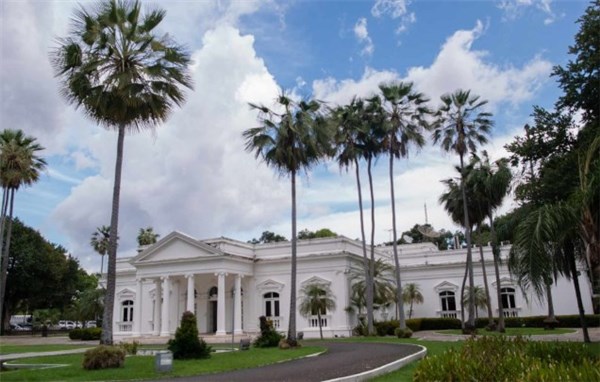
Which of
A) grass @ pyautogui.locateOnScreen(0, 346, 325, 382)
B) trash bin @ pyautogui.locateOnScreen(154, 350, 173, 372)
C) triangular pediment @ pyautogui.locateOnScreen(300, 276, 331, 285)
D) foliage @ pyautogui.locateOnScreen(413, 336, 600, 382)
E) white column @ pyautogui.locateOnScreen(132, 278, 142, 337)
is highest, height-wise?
triangular pediment @ pyautogui.locateOnScreen(300, 276, 331, 285)

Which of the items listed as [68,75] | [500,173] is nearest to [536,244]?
[68,75]

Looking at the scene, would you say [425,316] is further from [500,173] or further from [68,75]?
→ [68,75]

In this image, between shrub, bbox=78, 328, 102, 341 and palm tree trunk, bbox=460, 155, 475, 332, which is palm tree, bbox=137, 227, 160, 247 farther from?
palm tree trunk, bbox=460, 155, 475, 332

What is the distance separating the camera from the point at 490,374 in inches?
330

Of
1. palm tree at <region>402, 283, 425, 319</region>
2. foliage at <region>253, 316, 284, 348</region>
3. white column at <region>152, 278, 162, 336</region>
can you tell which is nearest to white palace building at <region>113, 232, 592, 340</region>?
white column at <region>152, 278, 162, 336</region>

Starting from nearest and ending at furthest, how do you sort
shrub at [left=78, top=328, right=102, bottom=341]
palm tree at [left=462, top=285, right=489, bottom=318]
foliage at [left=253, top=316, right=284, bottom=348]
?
foliage at [left=253, top=316, right=284, bottom=348] < palm tree at [left=462, top=285, right=489, bottom=318] < shrub at [left=78, top=328, right=102, bottom=341]

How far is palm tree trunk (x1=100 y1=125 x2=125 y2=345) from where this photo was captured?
17.5m

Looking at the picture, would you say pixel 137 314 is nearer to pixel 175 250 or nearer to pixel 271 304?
pixel 175 250

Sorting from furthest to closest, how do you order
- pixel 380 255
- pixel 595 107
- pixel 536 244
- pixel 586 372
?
pixel 380 255
pixel 595 107
pixel 536 244
pixel 586 372

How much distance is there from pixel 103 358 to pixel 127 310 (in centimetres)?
3180

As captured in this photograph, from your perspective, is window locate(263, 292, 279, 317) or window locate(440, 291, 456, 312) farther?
window locate(440, 291, 456, 312)

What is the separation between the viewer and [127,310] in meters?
46.6

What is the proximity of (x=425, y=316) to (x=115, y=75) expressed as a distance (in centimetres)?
3054

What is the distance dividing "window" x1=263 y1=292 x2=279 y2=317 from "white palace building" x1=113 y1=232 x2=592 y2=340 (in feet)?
0.24
